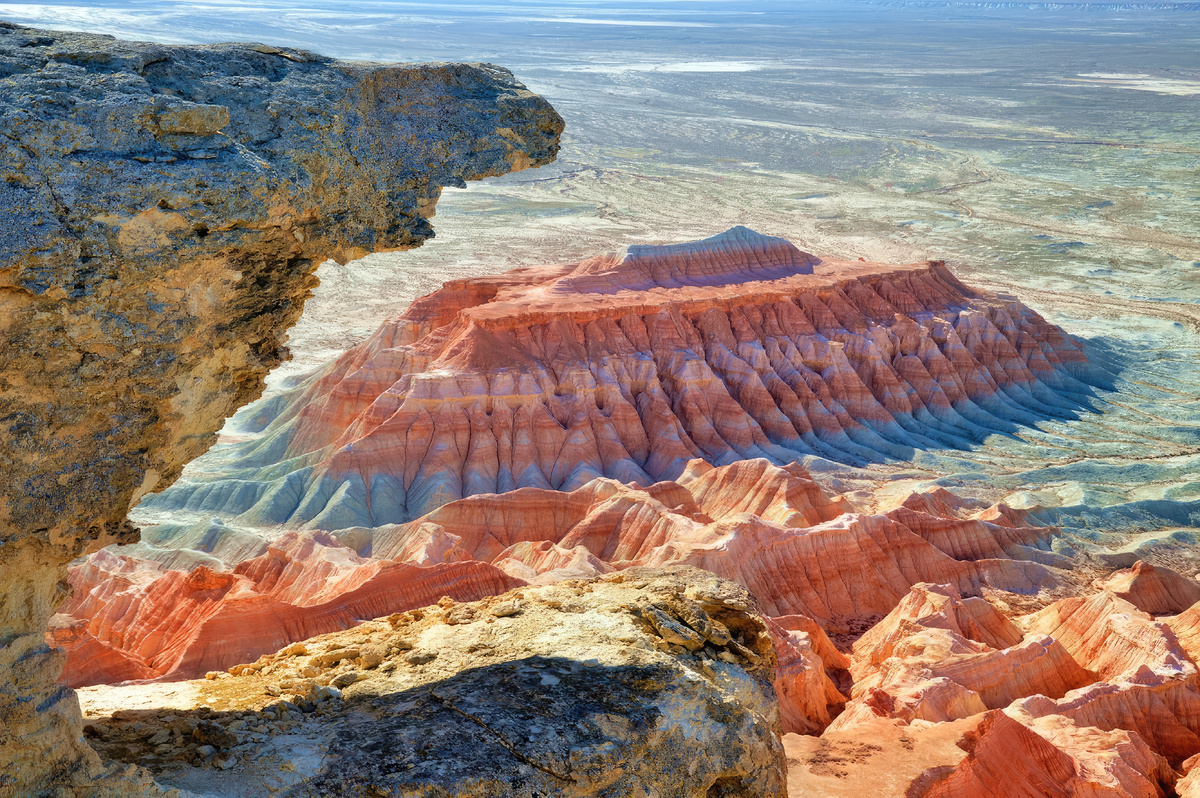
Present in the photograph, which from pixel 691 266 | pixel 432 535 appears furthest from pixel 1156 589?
pixel 691 266

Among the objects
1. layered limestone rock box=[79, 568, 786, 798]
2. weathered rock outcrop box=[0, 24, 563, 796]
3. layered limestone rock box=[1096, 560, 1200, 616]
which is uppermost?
weathered rock outcrop box=[0, 24, 563, 796]

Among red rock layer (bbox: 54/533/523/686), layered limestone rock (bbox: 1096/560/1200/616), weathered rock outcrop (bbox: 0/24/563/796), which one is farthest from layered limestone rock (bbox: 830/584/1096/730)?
weathered rock outcrop (bbox: 0/24/563/796)

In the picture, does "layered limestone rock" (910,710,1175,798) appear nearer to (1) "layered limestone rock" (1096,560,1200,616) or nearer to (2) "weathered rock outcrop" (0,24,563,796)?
(1) "layered limestone rock" (1096,560,1200,616)

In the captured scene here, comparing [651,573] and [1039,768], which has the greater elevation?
[651,573]

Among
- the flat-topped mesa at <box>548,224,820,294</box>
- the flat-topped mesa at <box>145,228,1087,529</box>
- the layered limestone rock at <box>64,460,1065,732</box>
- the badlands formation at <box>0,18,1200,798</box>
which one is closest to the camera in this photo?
the badlands formation at <box>0,18,1200,798</box>

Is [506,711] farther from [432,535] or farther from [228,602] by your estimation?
[432,535]

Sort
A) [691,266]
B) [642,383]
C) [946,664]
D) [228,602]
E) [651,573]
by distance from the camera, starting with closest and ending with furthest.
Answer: [651,573] → [228,602] → [946,664] → [642,383] → [691,266]

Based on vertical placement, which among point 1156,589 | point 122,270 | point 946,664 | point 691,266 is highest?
point 122,270

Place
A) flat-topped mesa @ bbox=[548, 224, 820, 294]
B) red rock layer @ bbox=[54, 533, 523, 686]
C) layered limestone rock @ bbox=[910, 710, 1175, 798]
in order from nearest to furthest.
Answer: layered limestone rock @ bbox=[910, 710, 1175, 798], red rock layer @ bbox=[54, 533, 523, 686], flat-topped mesa @ bbox=[548, 224, 820, 294]
